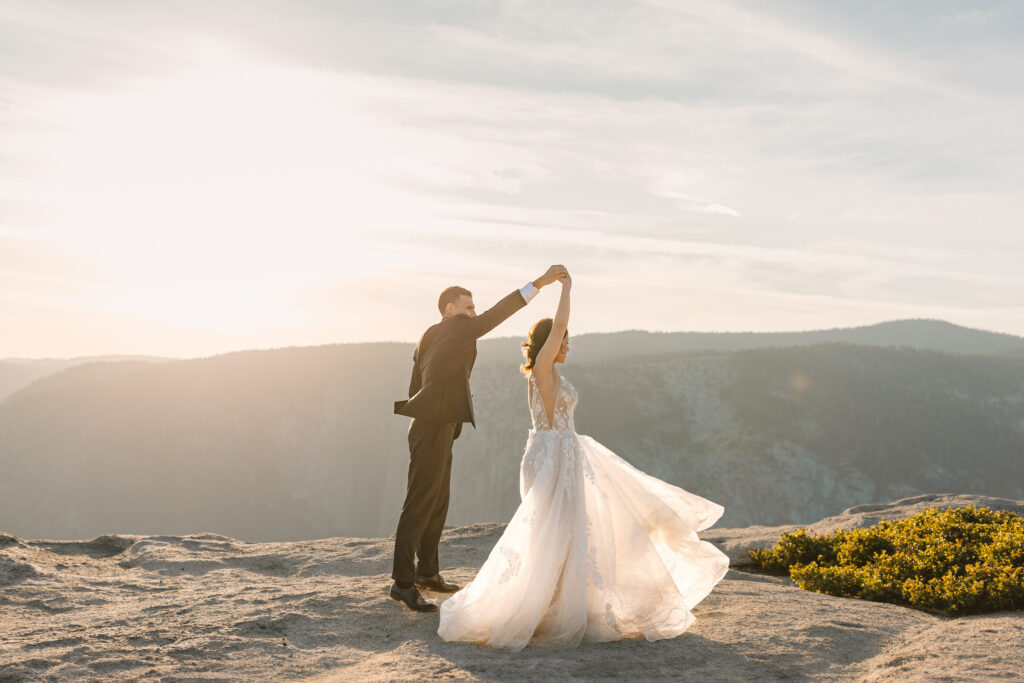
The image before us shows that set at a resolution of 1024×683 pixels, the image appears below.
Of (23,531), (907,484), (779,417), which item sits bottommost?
(23,531)

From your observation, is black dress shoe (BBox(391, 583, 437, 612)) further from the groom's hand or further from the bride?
the groom's hand

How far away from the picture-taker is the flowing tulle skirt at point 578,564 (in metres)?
5.80

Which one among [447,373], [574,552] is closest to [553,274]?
[447,373]

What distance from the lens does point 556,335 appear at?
6023mm

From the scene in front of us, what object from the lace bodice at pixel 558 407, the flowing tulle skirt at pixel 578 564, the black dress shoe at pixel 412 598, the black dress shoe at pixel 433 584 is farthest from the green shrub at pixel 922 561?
the black dress shoe at pixel 412 598

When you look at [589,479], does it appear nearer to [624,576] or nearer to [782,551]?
[624,576]

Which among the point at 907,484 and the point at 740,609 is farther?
the point at 907,484

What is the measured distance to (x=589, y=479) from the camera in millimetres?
6195

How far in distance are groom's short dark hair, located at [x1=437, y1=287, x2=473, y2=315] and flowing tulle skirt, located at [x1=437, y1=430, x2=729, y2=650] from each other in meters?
1.46

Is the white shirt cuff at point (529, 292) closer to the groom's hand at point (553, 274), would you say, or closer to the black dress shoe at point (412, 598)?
the groom's hand at point (553, 274)

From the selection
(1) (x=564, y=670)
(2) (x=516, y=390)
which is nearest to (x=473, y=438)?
(2) (x=516, y=390)

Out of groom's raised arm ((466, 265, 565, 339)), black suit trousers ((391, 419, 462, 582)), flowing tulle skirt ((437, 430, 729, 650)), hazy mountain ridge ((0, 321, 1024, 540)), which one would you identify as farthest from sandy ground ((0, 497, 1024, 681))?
hazy mountain ridge ((0, 321, 1024, 540))

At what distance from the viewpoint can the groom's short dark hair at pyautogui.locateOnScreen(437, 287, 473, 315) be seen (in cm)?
693

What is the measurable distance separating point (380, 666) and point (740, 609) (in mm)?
3363
